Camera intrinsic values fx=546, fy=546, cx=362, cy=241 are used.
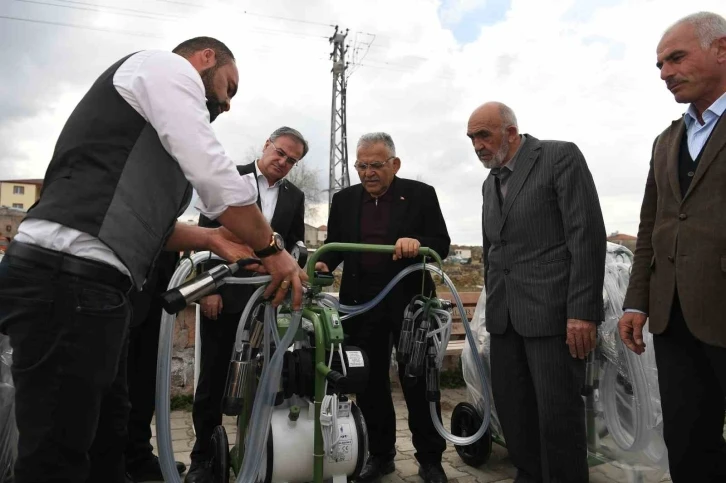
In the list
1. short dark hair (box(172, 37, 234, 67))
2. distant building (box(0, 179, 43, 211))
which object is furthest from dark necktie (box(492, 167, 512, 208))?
distant building (box(0, 179, 43, 211))

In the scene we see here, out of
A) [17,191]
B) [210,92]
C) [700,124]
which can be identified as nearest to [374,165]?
[210,92]

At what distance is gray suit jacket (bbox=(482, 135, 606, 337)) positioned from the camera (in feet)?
7.55

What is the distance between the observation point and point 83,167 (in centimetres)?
148

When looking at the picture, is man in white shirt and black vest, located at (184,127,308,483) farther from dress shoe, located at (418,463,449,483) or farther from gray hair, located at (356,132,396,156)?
dress shoe, located at (418,463,449,483)

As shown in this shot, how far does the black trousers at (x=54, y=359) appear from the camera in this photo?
142cm

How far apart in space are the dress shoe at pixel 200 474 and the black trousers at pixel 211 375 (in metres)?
0.09

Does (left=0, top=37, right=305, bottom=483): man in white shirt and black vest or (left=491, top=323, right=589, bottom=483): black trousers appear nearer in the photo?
(left=0, top=37, right=305, bottom=483): man in white shirt and black vest

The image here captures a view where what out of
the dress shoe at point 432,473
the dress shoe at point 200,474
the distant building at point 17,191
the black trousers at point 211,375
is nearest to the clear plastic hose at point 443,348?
the dress shoe at point 432,473

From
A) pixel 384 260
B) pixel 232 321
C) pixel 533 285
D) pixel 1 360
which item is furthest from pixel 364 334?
pixel 1 360

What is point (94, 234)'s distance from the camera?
1.46 meters

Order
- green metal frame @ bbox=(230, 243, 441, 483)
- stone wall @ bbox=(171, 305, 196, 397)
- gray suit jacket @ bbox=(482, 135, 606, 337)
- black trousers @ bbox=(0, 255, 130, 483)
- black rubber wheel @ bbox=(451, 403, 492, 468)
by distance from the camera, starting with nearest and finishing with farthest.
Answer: black trousers @ bbox=(0, 255, 130, 483) → green metal frame @ bbox=(230, 243, 441, 483) → gray suit jacket @ bbox=(482, 135, 606, 337) → black rubber wheel @ bbox=(451, 403, 492, 468) → stone wall @ bbox=(171, 305, 196, 397)

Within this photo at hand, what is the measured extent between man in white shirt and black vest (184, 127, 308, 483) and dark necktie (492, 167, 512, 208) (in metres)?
1.13

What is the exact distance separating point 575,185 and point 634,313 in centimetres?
58

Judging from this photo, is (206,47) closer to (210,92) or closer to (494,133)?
(210,92)
